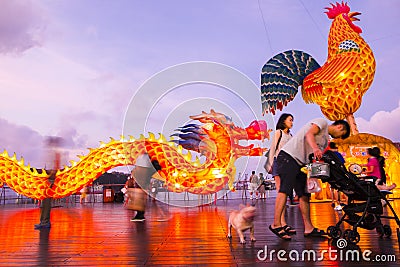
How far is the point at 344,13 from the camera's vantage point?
12.3m

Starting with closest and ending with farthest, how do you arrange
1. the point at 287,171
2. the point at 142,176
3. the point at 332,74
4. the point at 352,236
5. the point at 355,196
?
the point at 352,236
the point at 355,196
the point at 287,171
the point at 142,176
the point at 332,74

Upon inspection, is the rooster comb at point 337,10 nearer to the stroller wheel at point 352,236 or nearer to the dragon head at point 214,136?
the dragon head at point 214,136

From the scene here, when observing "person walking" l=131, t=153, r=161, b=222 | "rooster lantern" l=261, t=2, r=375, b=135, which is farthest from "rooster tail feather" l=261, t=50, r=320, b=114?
"person walking" l=131, t=153, r=161, b=222

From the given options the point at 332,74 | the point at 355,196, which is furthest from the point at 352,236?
the point at 332,74

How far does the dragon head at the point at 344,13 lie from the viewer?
12.2m

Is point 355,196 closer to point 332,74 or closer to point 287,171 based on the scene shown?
point 287,171

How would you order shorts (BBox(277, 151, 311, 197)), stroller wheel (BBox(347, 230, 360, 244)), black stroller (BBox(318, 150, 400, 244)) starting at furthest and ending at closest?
shorts (BBox(277, 151, 311, 197)) < black stroller (BBox(318, 150, 400, 244)) < stroller wheel (BBox(347, 230, 360, 244))

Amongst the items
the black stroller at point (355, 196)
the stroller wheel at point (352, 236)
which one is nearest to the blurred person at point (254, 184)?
the black stroller at point (355, 196)

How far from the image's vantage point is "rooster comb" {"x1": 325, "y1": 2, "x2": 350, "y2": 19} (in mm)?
12367

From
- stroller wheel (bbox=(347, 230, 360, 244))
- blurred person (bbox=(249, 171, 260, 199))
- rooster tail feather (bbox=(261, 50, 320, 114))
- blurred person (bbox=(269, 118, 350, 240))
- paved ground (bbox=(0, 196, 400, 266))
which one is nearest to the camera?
paved ground (bbox=(0, 196, 400, 266))

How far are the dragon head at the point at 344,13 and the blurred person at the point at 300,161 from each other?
929cm

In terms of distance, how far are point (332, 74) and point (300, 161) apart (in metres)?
8.16

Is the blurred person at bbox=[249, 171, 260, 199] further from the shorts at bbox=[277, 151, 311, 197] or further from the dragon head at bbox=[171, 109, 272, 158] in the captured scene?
the shorts at bbox=[277, 151, 311, 197]

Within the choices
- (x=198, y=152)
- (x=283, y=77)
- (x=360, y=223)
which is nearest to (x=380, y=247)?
(x=360, y=223)
